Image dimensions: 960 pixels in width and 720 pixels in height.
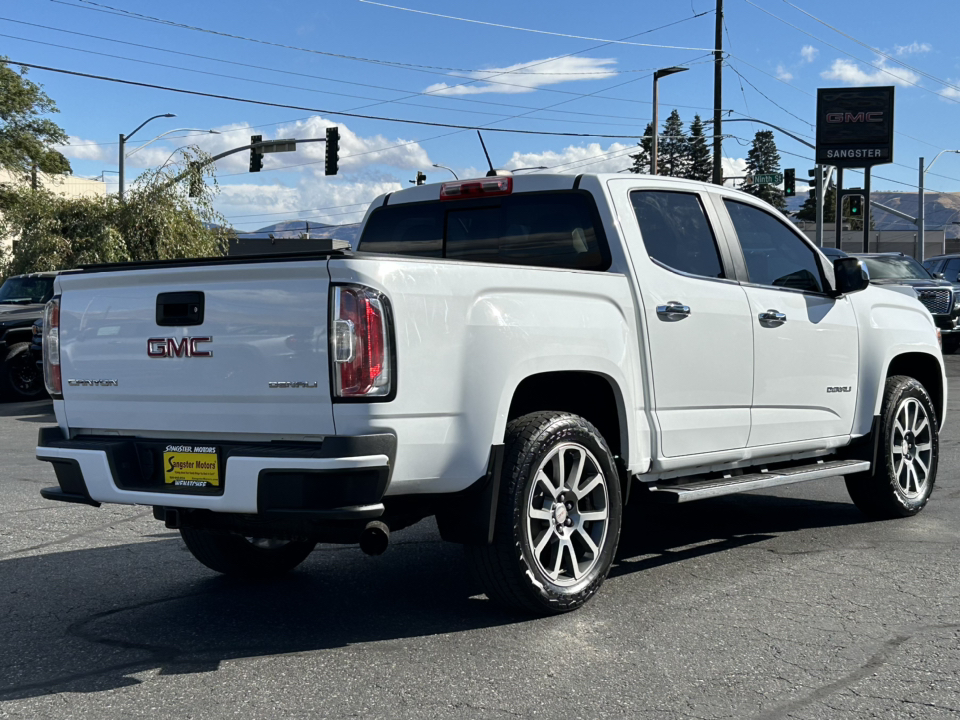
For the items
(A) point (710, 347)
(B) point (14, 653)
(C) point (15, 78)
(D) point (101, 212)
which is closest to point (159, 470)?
(B) point (14, 653)

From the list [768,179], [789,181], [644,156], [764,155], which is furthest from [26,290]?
[764,155]

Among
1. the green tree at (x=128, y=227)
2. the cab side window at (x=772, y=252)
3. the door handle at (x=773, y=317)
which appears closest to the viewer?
the door handle at (x=773, y=317)

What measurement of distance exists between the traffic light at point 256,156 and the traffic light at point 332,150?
6.56ft

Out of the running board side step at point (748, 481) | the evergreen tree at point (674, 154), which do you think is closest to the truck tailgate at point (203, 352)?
the running board side step at point (748, 481)

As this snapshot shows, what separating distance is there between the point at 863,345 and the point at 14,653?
16.7ft

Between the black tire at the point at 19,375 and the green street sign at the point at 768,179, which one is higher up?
the green street sign at the point at 768,179

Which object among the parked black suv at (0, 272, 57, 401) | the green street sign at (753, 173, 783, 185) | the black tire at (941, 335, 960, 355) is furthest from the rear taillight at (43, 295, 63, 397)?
the green street sign at (753, 173, 783, 185)

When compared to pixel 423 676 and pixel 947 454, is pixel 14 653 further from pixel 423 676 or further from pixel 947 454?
pixel 947 454

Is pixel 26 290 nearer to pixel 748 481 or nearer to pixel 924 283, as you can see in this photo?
pixel 748 481

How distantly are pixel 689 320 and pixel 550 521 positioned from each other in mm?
1379

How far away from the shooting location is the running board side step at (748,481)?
5.61 meters

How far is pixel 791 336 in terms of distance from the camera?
6.44 m

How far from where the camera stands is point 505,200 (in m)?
6.06

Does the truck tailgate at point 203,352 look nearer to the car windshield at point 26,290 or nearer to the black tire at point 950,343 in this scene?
the car windshield at point 26,290
